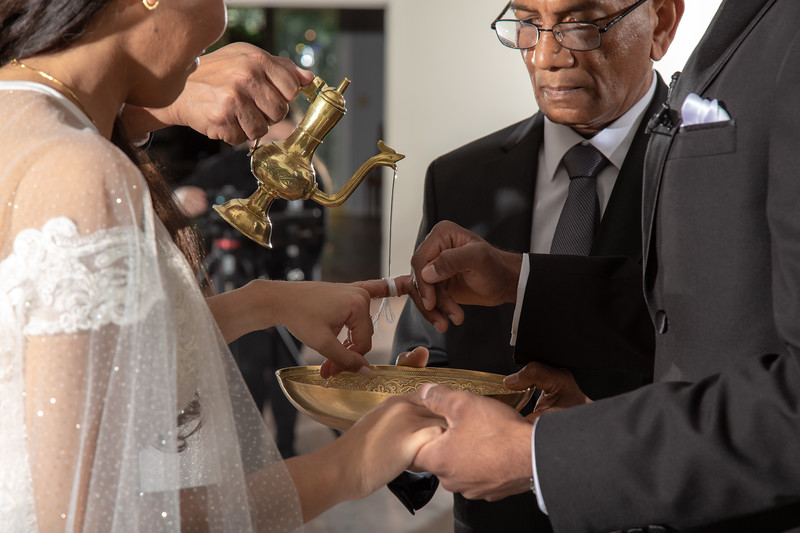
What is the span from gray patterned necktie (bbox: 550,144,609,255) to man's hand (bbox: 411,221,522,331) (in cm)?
14

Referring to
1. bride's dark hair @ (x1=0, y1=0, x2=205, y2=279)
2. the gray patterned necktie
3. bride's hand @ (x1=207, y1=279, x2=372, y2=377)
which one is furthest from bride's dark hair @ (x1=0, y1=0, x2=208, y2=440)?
the gray patterned necktie

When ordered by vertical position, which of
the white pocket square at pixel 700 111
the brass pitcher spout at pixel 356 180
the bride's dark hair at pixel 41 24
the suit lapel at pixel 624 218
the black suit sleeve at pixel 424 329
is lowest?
the black suit sleeve at pixel 424 329

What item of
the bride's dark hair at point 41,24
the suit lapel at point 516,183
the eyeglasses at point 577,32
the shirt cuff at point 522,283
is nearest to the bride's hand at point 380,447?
the shirt cuff at point 522,283

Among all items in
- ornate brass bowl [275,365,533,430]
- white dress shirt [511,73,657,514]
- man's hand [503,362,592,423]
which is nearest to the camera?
ornate brass bowl [275,365,533,430]

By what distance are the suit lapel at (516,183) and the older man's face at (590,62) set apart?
14cm

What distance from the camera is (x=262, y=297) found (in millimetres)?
1559

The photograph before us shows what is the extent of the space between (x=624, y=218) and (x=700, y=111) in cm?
65

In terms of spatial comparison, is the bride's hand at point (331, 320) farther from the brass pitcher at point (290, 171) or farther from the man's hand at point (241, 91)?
the man's hand at point (241, 91)

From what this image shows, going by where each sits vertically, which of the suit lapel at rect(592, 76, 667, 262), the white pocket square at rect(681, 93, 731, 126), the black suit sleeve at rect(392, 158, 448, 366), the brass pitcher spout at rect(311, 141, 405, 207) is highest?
the white pocket square at rect(681, 93, 731, 126)

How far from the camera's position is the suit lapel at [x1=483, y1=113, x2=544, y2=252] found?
6.35ft

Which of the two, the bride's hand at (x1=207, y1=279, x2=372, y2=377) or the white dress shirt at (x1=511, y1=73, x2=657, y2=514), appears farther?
the white dress shirt at (x1=511, y1=73, x2=657, y2=514)

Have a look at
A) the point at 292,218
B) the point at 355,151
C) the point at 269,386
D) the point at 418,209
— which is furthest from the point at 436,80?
the point at 355,151

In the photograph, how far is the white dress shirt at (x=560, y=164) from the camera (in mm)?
1857

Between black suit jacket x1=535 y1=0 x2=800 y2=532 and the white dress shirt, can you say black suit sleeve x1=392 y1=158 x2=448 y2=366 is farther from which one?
black suit jacket x1=535 y1=0 x2=800 y2=532
